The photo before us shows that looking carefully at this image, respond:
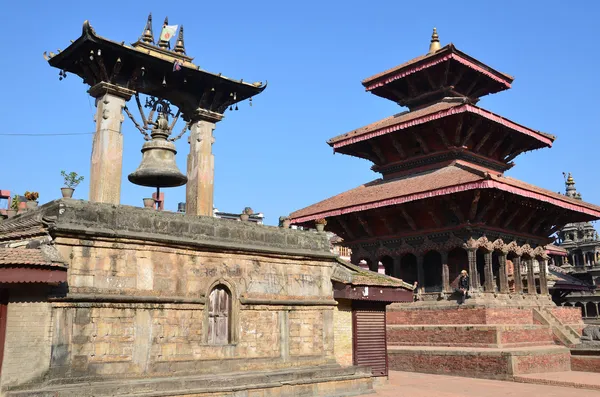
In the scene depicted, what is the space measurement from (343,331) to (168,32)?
29.2 feet

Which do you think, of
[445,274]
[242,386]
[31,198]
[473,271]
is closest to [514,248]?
[473,271]

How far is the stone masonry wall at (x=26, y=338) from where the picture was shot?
1000 cm

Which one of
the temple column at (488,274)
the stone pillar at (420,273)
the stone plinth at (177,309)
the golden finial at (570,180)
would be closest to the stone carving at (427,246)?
the stone pillar at (420,273)

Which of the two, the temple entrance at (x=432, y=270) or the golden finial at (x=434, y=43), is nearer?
the temple entrance at (x=432, y=270)

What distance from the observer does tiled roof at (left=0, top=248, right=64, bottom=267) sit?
9.65m

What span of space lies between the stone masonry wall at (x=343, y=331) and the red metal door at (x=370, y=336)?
0.61 feet

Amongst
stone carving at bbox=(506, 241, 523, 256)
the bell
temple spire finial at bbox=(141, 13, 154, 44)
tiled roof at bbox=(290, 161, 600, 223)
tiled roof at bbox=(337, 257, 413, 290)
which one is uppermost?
temple spire finial at bbox=(141, 13, 154, 44)

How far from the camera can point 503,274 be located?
74.4 feet

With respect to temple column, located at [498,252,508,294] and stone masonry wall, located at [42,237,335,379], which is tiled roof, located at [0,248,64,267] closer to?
stone masonry wall, located at [42,237,335,379]

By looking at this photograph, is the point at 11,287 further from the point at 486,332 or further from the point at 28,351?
the point at 486,332

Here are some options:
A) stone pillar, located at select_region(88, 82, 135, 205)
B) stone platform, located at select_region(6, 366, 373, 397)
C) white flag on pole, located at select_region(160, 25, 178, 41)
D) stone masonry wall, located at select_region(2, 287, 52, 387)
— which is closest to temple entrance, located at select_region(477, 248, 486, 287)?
stone platform, located at select_region(6, 366, 373, 397)

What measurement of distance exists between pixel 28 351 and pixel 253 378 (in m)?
4.48

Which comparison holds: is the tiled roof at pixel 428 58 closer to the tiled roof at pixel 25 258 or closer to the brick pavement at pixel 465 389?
the brick pavement at pixel 465 389

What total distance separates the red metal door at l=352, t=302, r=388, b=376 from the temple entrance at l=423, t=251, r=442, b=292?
7381 millimetres
